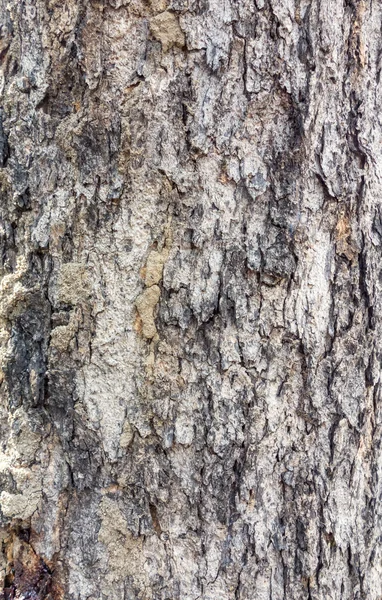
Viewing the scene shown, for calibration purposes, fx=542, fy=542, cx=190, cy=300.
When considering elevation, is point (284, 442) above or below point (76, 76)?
below

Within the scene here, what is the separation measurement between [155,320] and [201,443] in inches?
10.6

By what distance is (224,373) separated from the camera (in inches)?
43.3

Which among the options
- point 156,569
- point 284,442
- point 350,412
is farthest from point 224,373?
point 156,569

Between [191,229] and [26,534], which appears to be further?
[26,534]

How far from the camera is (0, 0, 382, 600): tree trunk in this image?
1.07 meters

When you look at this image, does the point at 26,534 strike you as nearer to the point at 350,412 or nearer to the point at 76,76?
the point at 350,412

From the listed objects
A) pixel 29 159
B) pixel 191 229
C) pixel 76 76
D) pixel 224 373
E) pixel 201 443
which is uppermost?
pixel 76 76

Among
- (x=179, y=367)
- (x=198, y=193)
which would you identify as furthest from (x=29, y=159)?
(x=179, y=367)

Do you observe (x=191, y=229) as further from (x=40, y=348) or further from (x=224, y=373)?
(x=40, y=348)

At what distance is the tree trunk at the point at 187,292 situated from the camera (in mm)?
1069

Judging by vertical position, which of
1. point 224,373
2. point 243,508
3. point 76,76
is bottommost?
point 243,508

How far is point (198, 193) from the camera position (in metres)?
1.08

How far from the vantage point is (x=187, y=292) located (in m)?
1.09

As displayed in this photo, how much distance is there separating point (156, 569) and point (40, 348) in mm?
524
